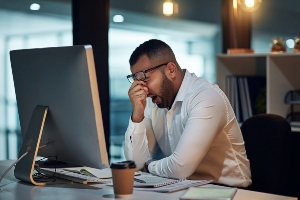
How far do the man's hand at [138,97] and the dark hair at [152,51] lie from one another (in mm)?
122

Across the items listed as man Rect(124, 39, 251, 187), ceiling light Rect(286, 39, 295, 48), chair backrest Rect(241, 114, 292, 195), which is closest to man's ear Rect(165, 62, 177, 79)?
man Rect(124, 39, 251, 187)

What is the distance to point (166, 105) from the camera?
3.05 metres

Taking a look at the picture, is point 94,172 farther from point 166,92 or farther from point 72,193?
point 166,92

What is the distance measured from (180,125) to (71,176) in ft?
2.21

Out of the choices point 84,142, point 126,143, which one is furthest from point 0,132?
point 84,142

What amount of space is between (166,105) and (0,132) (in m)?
1.31

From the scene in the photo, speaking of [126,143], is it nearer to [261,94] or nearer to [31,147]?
[31,147]

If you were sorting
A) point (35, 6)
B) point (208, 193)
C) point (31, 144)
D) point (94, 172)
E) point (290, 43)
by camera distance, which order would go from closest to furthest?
point (208, 193) < point (31, 144) < point (94, 172) < point (35, 6) < point (290, 43)

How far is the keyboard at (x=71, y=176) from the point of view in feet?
8.19

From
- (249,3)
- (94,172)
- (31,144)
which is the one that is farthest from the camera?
(249,3)

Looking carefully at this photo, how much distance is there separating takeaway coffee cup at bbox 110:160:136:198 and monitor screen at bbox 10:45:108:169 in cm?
10

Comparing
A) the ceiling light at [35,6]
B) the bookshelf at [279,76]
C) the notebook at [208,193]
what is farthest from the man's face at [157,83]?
the bookshelf at [279,76]

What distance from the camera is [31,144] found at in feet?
8.07

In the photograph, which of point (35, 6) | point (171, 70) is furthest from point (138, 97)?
point (35, 6)
